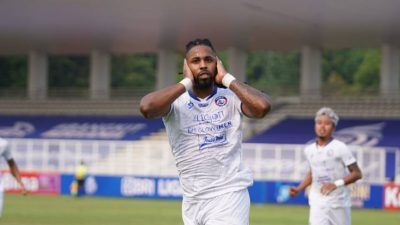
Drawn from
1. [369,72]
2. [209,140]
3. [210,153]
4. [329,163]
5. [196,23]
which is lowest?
[329,163]

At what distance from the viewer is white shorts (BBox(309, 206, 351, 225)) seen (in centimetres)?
1295

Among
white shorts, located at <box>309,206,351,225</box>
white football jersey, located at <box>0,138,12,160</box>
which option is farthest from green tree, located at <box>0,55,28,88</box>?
white shorts, located at <box>309,206,351,225</box>

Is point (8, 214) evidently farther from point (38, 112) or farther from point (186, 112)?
point (38, 112)

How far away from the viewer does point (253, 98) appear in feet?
25.2

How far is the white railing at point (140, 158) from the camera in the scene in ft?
130

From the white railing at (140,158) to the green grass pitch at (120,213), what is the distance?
360 centimetres

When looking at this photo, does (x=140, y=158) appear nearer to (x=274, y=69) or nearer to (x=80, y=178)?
(x=80, y=178)

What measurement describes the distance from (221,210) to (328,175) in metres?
5.68

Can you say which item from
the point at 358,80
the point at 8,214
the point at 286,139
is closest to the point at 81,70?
the point at 358,80

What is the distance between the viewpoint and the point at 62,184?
142ft

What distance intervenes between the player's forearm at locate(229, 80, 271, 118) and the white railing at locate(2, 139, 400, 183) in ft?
103

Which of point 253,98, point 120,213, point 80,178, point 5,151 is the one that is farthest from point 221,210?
point 80,178

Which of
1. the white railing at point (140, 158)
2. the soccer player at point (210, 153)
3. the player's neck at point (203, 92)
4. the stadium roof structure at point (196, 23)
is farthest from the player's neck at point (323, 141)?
the white railing at point (140, 158)

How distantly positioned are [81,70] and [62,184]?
41.5 metres
